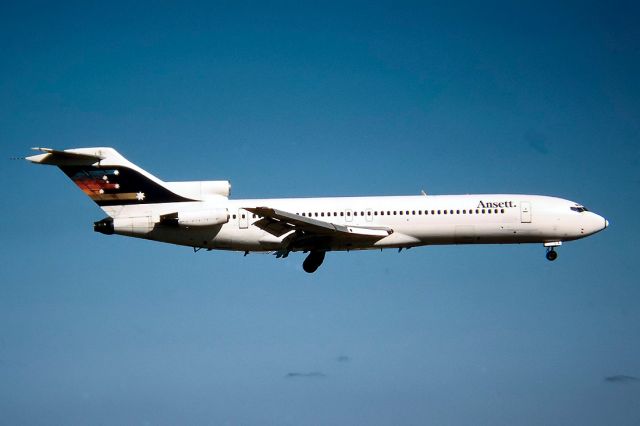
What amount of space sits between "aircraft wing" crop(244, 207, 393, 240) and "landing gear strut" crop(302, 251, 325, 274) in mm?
2123

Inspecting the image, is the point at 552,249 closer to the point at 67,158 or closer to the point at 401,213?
the point at 401,213

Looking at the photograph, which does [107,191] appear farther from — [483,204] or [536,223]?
[536,223]

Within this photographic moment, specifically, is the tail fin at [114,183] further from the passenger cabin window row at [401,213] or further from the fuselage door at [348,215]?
the fuselage door at [348,215]

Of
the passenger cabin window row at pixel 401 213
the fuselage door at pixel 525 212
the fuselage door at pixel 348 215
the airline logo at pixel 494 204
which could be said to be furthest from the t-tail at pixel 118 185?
the fuselage door at pixel 525 212

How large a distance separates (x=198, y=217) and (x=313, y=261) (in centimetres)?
→ 705

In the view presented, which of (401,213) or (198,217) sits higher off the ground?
(401,213)

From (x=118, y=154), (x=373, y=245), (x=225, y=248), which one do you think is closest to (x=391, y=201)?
(x=373, y=245)

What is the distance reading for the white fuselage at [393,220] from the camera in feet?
137

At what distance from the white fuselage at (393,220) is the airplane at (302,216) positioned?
56 millimetres

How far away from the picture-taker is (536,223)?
4250 cm

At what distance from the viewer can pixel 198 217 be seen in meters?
41.1

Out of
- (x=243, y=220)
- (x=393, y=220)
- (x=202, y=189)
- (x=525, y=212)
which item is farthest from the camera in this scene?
(x=202, y=189)

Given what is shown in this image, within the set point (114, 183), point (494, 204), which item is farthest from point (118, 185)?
point (494, 204)

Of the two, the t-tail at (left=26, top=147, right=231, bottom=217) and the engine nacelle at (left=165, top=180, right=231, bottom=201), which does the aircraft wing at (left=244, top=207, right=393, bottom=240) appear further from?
the t-tail at (left=26, top=147, right=231, bottom=217)
